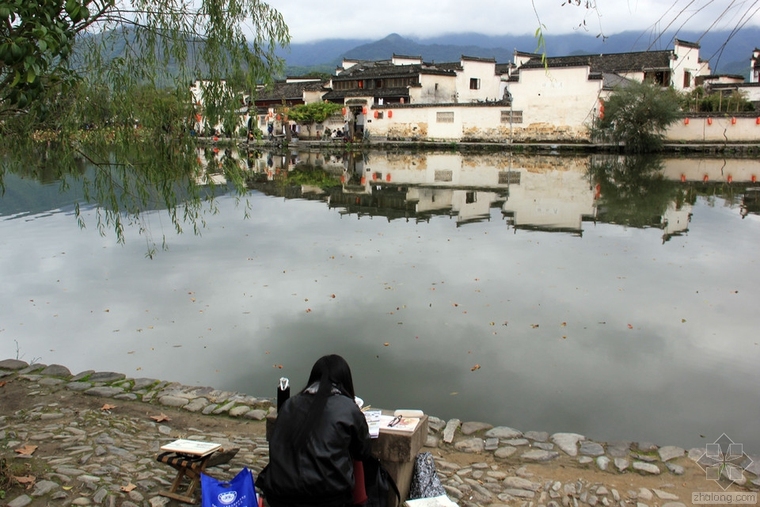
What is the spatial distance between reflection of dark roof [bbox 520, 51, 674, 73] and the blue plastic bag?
31.1m

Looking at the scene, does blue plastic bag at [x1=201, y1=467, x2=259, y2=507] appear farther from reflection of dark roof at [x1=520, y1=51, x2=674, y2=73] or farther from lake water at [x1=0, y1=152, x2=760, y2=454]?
reflection of dark roof at [x1=520, y1=51, x2=674, y2=73]

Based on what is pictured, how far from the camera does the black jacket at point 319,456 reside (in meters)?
3.12

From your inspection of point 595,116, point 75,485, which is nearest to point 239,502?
point 75,485

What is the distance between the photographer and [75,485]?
3.98 m

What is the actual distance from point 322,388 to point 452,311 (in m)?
4.98

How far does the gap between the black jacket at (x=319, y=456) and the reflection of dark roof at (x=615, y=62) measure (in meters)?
31.0

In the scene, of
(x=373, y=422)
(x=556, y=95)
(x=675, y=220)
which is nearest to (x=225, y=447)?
(x=373, y=422)

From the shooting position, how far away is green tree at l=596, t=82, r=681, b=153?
96.2ft

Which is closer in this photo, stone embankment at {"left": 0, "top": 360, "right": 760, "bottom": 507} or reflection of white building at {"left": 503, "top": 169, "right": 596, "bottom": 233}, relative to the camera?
stone embankment at {"left": 0, "top": 360, "right": 760, "bottom": 507}

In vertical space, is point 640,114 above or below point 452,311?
above

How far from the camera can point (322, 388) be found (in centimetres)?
323

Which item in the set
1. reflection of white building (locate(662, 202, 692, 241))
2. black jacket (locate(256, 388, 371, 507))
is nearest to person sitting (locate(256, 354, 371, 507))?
black jacket (locate(256, 388, 371, 507))

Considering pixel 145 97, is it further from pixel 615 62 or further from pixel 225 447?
pixel 615 62

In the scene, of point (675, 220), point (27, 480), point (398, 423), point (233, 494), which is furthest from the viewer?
point (675, 220)
